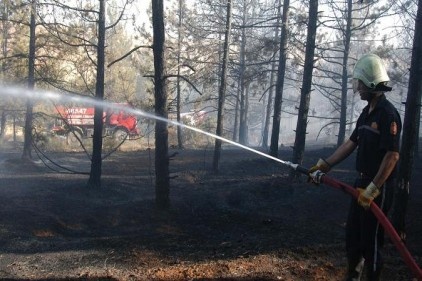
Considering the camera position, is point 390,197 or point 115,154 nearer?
point 390,197

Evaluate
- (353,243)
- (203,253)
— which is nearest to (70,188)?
(203,253)

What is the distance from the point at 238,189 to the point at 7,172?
10.5m

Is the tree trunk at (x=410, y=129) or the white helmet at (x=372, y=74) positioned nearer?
the white helmet at (x=372, y=74)

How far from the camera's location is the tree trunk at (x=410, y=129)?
762 cm

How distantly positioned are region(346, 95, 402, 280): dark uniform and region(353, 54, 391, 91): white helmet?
6.8 inches

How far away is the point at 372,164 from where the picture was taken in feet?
15.0

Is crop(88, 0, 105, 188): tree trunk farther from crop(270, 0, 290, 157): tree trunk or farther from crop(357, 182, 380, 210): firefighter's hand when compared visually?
crop(357, 182, 380, 210): firefighter's hand

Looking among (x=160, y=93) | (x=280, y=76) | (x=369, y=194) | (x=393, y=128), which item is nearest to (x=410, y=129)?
(x=393, y=128)

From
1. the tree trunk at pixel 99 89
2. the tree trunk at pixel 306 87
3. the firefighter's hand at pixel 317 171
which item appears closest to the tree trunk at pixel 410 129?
the firefighter's hand at pixel 317 171

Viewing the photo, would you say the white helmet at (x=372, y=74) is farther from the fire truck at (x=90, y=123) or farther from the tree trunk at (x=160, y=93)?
the fire truck at (x=90, y=123)

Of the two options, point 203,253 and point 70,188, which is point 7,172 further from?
point 203,253

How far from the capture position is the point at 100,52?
1281cm

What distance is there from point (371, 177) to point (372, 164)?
0.53 feet

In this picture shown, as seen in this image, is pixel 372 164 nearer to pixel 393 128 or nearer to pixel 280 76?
pixel 393 128
